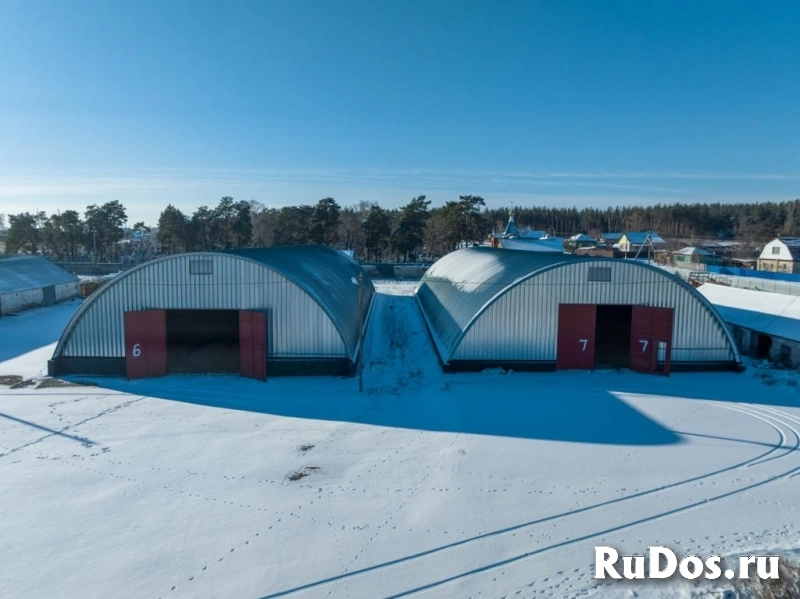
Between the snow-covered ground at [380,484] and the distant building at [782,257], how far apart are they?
52.2 meters

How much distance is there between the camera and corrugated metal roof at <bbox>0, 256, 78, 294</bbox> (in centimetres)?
3509

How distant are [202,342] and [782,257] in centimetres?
6584

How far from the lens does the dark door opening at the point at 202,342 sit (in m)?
21.7

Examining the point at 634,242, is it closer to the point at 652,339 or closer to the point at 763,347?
the point at 763,347

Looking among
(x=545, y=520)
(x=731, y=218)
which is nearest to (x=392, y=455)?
(x=545, y=520)

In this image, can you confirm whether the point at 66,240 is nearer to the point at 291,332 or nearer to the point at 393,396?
the point at 291,332

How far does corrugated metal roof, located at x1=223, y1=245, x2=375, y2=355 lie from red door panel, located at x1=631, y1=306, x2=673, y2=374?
11158mm

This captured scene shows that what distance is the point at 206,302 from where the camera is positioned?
1970 cm

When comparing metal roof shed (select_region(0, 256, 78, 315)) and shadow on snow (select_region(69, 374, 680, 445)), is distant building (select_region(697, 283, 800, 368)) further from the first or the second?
metal roof shed (select_region(0, 256, 78, 315))

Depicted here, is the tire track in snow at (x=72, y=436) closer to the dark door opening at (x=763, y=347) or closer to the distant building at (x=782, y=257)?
the dark door opening at (x=763, y=347)

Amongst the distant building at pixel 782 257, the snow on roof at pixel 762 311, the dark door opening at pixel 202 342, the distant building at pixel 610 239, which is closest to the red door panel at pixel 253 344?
the dark door opening at pixel 202 342

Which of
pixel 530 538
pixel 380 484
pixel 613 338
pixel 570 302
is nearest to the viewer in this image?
pixel 530 538

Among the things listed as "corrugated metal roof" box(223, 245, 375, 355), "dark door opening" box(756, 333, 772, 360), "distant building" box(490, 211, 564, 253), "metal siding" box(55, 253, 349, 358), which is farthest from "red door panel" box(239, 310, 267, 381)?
"distant building" box(490, 211, 564, 253)

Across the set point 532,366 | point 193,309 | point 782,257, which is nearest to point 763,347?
point 532,366
